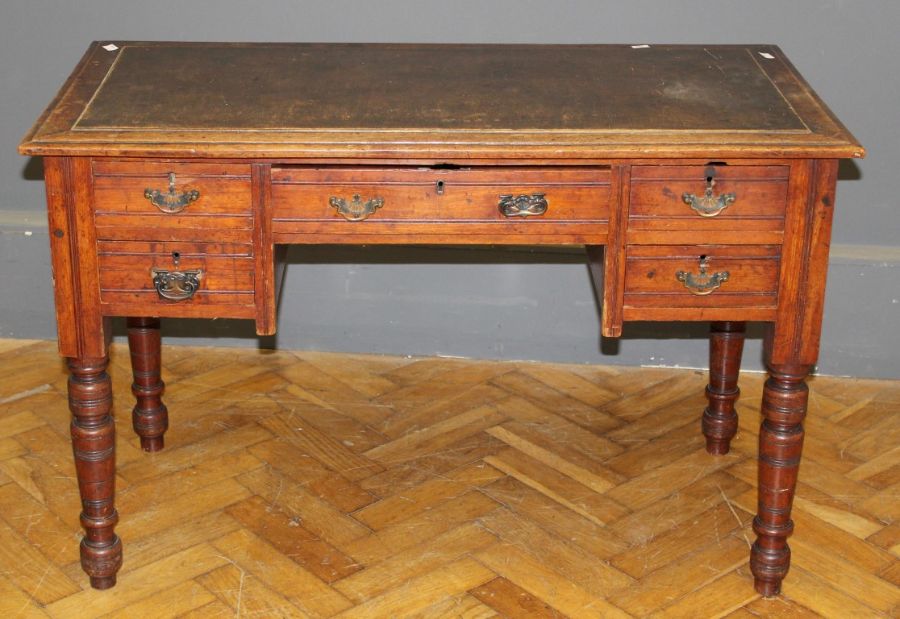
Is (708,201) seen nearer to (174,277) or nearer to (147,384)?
(174,277)

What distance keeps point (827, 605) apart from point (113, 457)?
5.00 ft

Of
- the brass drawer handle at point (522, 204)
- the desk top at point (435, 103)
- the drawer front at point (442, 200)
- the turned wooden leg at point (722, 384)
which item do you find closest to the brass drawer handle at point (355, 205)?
the drawer front at point (442, 200)

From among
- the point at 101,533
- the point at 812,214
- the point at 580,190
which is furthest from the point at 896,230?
the point at 101,533

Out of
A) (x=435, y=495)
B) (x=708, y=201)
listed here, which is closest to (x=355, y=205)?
(x=708, y=201)

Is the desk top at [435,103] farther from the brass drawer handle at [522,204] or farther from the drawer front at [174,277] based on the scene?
the drawer front at [174,277]

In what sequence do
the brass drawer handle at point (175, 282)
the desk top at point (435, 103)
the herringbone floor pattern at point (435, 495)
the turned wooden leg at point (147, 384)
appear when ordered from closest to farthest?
the desk top at point (435, 103) < the brass drawer handle at point (175, 282) < the herringbone floor pattern at point (435, 495) < the turned wooden leg at point (147, 384)

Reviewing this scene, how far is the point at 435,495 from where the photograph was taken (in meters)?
3.38

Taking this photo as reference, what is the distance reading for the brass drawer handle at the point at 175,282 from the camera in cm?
277

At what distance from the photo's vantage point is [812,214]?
273cm

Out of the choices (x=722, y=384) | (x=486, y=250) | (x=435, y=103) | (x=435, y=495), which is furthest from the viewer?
(x=486, y=250)

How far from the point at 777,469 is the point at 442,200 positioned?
89cm

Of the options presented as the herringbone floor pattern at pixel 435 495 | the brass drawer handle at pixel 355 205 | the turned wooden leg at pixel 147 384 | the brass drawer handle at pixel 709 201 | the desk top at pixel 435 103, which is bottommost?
the herringbone floor pattern at pixel 435 495

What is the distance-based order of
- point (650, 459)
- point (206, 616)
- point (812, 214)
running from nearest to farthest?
1. point (812, 214)
2. point (206, 616)
3. point (650, 459)

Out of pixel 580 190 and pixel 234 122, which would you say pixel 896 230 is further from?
pixel 234 122
